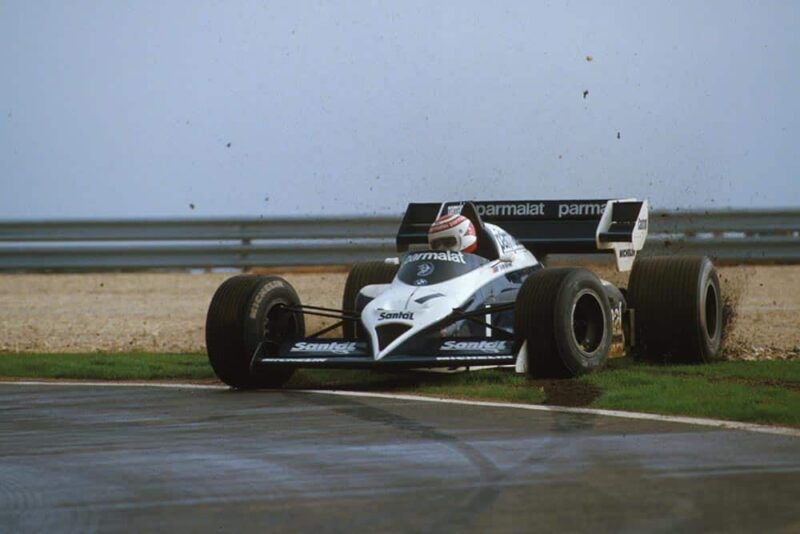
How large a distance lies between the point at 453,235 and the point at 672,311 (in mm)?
2155

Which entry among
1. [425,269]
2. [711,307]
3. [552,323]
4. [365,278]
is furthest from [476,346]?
[711,307]

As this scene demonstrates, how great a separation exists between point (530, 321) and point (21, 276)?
14833 mm

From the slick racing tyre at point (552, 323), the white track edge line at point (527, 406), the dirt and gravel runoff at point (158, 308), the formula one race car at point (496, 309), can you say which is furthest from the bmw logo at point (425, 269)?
the dirt and gravel runoff at point (158, 308)

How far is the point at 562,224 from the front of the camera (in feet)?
47.5

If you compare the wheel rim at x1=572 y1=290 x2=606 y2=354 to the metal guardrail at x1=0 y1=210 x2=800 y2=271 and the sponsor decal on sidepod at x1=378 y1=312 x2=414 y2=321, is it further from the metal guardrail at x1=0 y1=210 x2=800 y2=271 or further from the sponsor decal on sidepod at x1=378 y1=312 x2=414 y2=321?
the metal guardrail at x1=0 y1=210 x2=800 y2=271

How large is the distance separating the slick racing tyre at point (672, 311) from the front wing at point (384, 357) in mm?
2471

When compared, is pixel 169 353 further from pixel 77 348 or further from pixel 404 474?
pixel 404 474

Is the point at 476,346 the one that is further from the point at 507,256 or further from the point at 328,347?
the point at 507,256

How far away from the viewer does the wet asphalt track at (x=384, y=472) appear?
6164 millimetres

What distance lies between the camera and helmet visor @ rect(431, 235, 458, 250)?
1260 centimetres

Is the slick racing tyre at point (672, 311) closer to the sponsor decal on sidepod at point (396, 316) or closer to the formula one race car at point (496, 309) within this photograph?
the formula one race car at point (496, 309)

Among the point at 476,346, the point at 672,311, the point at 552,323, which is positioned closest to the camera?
the point at 552,323

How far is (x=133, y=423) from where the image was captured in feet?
31.6

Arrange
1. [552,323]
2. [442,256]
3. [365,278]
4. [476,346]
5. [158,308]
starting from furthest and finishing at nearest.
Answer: [158,308] < [365,278] < [442,256] < [476,346] < [552,323]
